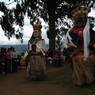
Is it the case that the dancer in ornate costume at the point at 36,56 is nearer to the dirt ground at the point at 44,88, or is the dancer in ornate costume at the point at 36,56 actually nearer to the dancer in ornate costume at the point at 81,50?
the dirt ground at the point at 44,88

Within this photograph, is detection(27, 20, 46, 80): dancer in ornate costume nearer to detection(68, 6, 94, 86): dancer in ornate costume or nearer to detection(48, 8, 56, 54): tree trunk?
detection(68, 6, 94, 86): dancer in ornate costume

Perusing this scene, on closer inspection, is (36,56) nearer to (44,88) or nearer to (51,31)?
(44,88)

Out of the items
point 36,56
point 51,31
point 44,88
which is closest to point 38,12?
point 51,31

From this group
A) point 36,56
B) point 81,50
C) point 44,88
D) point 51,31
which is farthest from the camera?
point 51,31

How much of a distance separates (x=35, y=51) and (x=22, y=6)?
41.9 ft

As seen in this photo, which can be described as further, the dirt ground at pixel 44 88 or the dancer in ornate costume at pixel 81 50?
the dirt ground at pixel 44 88

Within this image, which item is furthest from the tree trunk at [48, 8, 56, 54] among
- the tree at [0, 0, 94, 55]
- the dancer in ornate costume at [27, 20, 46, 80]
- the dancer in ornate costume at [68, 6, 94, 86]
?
the dancer in ornate costume at [68, 6, 94, 86]

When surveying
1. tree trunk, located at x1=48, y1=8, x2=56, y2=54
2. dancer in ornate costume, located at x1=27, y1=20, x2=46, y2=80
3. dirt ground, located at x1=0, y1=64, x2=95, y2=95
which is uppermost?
tree trunk, located at x1=48, y1=8, x2=56, y2=54

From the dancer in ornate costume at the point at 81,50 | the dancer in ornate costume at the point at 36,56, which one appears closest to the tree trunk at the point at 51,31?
the dancer in ornate costume at the point at 36,56

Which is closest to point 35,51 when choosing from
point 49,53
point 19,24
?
point 49,53

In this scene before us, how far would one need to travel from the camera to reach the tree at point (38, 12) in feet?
94.1

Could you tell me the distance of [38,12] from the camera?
97.0ft

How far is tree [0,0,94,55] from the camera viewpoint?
2867 centimetres

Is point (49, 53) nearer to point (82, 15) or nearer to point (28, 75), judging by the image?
point (28, 75)
